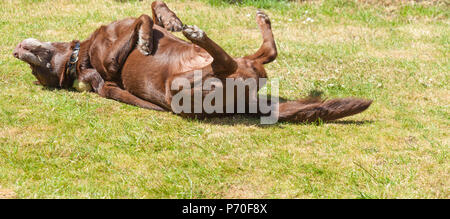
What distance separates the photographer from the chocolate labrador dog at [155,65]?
447cm

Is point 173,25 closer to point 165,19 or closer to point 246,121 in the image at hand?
point 165,19

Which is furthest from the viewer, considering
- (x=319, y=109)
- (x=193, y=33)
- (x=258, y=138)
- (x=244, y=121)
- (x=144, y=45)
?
(x=144, y=45)

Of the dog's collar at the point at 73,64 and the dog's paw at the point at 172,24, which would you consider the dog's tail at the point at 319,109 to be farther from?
the dog's collar at the point at 73,64

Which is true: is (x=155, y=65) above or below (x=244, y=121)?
above

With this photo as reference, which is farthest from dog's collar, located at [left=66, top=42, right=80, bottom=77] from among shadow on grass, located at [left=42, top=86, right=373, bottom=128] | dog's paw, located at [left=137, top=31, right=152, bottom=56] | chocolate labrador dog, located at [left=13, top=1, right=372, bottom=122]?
shadow on grass, located at [left=42, top=86, right=373, bottom=128]

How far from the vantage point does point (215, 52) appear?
14.1ft

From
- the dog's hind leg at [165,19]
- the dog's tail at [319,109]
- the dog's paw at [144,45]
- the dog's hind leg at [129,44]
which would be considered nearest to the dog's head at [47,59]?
the dog's hind leg at [129,44]

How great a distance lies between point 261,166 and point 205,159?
0.43m

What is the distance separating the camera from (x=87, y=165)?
3.82 meters

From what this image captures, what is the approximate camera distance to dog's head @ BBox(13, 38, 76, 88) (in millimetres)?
5387

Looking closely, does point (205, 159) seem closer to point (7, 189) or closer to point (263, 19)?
point (7, 189)

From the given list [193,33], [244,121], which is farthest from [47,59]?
[244,121]

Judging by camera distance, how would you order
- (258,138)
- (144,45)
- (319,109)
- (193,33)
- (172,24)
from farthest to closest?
(172,24)
(144,45)
(319,109)
(258,138)
(193,33)

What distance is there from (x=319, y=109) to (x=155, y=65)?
1600mm
